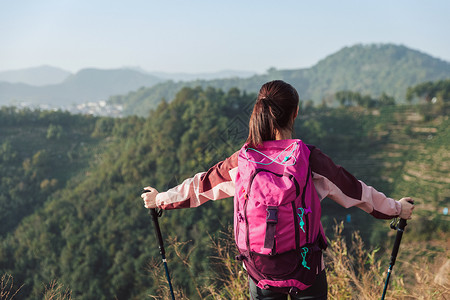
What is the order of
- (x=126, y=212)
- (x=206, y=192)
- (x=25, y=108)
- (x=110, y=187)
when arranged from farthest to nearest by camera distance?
(x=25, y=108) < (x=110, y=187) < (x=126, y=212) < (x=206, y=192)

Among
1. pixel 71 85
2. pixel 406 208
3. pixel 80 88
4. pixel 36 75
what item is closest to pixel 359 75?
pixel 80 88

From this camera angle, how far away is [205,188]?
1384 mm

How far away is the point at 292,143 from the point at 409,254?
67.4ft

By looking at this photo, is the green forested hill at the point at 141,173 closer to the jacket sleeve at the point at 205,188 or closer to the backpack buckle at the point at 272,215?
the jacket sleeve at the point at 205,188

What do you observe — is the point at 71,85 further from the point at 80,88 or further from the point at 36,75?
the point at 36,75

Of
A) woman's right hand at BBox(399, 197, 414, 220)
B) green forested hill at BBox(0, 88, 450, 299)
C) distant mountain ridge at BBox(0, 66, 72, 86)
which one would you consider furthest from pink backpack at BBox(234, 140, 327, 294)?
distant mountain ridge at BBox(0, 66, 72, 86)

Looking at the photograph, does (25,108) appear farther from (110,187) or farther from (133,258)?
(133,258)

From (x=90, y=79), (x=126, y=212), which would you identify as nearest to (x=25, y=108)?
(x=126, y=212)

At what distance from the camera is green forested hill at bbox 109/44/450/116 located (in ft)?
203

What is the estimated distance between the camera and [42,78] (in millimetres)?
105750

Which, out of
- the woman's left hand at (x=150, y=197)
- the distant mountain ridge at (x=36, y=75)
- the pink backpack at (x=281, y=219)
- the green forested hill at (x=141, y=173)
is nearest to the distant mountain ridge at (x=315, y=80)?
the distant mountain ridge at (x=36, y=75)

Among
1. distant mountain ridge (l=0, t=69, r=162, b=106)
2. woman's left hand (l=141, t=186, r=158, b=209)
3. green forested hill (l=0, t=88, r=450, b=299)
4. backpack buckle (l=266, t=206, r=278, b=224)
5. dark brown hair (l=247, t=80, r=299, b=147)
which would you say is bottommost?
green forested hill (l=0, t=88, r=450, b=299)

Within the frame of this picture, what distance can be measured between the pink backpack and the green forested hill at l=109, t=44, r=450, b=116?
56886 mm

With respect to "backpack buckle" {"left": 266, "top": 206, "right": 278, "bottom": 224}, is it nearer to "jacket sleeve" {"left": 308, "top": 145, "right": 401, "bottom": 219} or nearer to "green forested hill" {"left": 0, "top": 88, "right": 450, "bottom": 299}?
"jacket sleeve" {"left": 308, "top": 145, "right": 401, "bottom": 219}
